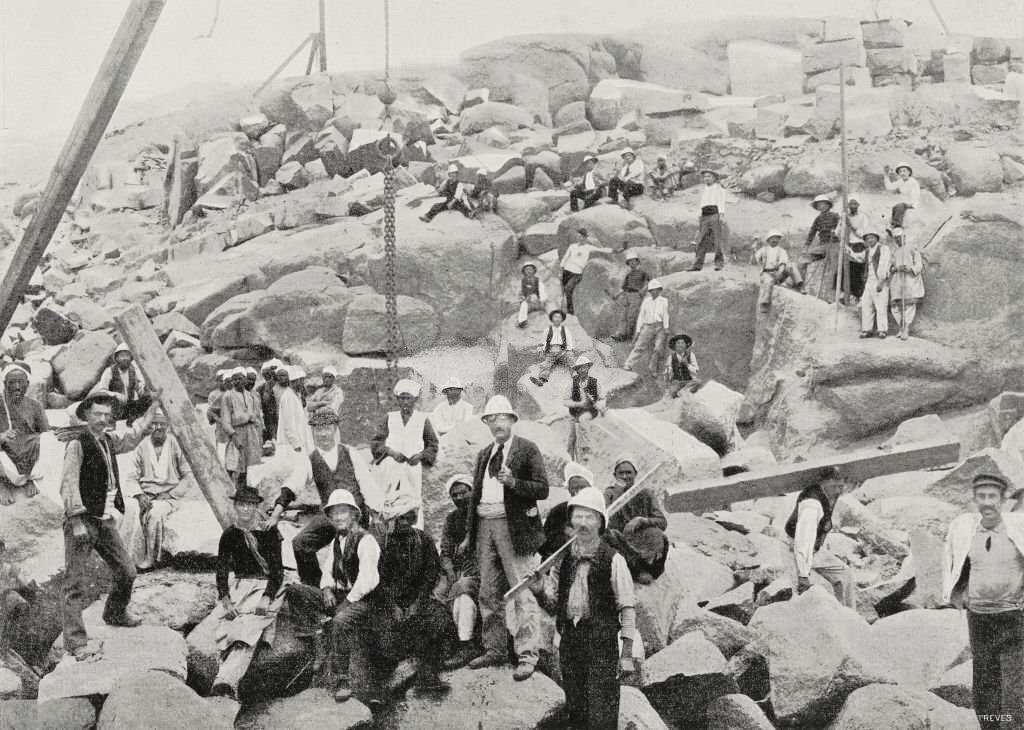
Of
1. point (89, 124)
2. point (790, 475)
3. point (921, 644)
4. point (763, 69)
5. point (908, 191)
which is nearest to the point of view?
point (921, 644)

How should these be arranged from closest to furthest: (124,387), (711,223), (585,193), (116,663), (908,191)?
(116,663), (124,387), (908,191), (711,223), (585,193)

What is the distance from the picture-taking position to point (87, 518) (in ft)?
22.4

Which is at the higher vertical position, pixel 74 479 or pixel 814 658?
pixel 74 479

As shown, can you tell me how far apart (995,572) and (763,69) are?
16768 mm

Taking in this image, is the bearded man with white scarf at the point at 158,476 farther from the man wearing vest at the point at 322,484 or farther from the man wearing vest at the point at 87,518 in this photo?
the man wearing vest at the point at 322,484

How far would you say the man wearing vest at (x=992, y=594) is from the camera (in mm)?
5832

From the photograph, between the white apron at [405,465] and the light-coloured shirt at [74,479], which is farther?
the white apron at [405,465]

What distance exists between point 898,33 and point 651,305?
1014 cm

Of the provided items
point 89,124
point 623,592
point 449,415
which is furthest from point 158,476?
point 623,592

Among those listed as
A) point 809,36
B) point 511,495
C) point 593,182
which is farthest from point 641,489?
point 809,36

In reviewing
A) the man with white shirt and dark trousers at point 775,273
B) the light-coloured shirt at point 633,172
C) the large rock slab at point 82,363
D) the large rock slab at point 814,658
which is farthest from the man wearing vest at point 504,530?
the light-coloured shirt at point 633,172

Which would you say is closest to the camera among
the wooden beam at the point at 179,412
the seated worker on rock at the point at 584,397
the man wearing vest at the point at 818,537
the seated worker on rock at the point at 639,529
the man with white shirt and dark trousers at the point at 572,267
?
the seated worker on rock at the point at 639,529

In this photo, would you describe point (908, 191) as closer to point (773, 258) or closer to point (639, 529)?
point (773, 258)

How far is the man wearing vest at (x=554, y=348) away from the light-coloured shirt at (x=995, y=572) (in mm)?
5570
